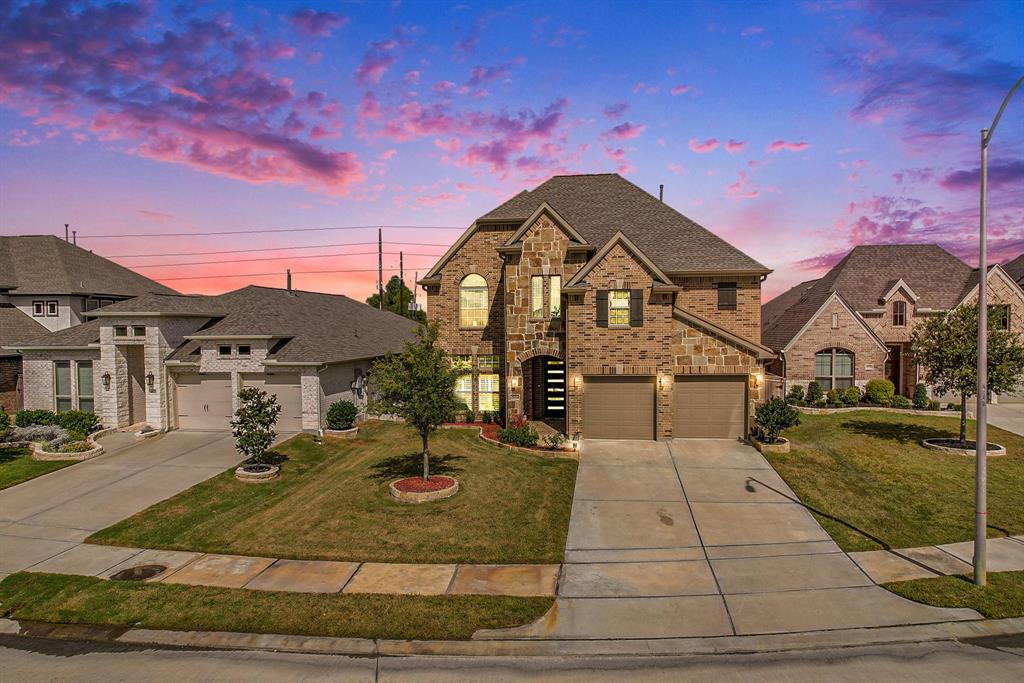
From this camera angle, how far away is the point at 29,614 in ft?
33.6

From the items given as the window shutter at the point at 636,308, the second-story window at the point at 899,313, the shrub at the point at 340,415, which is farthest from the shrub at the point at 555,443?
the second-story window at the point at 899,313

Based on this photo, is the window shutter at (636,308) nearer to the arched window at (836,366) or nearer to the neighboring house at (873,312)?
the neighboring house at (873,312)

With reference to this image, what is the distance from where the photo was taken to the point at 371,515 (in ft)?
47.8

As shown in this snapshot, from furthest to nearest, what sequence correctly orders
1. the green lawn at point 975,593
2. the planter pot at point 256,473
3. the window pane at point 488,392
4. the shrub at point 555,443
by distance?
the window pane at point 488,392
the shrub at point 555,443
the planter pot at point 256,473
the green lawn at point 975,593

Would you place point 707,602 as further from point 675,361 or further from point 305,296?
point 305,296

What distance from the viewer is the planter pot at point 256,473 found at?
17797 millimetres

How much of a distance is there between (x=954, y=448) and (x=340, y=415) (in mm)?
25017

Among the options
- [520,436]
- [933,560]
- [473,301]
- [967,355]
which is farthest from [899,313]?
[520,436]

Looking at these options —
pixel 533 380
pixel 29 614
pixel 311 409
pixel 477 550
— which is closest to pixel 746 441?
pixel 533 380

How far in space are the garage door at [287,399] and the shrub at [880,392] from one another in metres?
31.1

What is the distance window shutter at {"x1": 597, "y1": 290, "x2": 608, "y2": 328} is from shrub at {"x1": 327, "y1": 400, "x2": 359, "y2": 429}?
39.5 feet

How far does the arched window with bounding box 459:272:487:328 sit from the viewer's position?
26641mm

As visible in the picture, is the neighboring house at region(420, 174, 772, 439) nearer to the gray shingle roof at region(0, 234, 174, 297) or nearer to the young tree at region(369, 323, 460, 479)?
the young tree at region(369, 323, 460, 479)

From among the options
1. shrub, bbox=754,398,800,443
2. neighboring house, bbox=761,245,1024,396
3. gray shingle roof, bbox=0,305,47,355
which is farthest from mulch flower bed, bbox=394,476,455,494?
gray shingle roof, bbox=0,305,47,355
